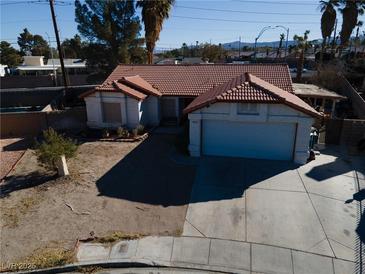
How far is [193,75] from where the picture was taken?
77.1 ft

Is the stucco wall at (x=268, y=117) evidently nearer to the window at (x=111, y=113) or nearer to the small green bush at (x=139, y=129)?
the small green bush at (x=139, y=129)

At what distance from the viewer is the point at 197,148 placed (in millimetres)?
16359

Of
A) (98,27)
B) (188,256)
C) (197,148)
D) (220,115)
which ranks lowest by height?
(188,256)

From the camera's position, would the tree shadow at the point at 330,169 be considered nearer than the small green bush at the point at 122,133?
Yes

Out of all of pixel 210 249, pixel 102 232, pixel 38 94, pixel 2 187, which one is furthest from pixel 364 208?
pixel 38 94

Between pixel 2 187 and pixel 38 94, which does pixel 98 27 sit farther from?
pixel 2 187

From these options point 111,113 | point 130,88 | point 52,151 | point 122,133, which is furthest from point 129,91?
point 52,151

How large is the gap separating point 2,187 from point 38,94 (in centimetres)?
1788

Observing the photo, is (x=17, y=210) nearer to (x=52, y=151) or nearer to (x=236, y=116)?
(x=52, y=151)

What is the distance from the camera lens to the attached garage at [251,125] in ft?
48.8

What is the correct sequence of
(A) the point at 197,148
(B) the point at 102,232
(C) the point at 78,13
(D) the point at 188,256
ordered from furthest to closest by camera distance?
(C) the point at 78,13
(A) the point at 197,148
(B) the point at 102,232
(D) the point at 188,256

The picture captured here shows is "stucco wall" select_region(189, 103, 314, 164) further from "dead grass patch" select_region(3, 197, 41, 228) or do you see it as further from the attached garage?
"dead grass patch" select_region(3, 197, 41, 228)

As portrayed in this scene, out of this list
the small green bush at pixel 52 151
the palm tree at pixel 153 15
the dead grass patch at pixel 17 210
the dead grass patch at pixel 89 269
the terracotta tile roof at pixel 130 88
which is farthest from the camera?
the palm tree at pixel 153 15

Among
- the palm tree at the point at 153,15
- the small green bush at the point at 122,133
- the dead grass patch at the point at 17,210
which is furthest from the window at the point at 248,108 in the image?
the palm tree at the point at 153,15
